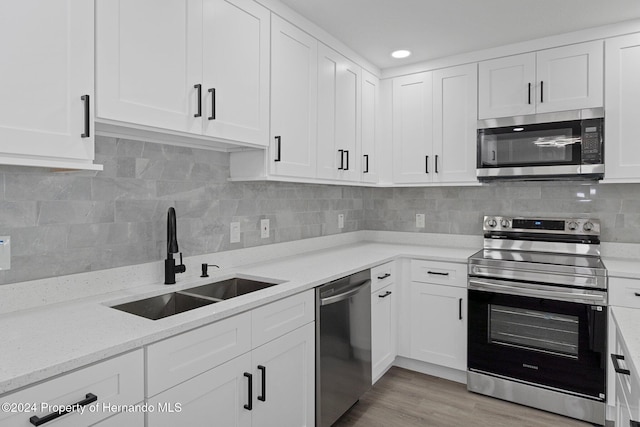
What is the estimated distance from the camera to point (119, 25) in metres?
1.41

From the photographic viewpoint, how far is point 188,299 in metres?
1.82

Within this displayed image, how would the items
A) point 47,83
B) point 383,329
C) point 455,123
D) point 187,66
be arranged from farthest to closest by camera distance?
point 455,123, point 383,329, point 187,66, point 47,83

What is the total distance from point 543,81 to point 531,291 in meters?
1.45

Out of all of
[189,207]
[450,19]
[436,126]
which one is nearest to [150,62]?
[189,207]

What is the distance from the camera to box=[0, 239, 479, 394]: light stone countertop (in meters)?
0.98

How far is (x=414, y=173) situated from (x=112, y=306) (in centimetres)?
244

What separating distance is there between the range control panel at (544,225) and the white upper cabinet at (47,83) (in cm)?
284

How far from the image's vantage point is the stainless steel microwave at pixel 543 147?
100 inches

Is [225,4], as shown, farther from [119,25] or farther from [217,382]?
[217,382]

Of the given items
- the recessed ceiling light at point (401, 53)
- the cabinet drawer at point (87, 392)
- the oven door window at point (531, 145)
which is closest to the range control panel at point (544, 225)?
the oven door window at point (531, 145)

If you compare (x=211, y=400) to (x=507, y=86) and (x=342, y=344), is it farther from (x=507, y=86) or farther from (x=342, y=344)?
(x=507, y=86)

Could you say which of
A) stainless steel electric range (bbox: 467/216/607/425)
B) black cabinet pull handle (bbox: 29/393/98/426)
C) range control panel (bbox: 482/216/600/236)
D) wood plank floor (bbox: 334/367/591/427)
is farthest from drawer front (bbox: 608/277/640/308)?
black cabinet pull handle (bbox: 29/393/98/426)

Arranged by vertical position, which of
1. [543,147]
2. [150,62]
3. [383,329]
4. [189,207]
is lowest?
[383,329]

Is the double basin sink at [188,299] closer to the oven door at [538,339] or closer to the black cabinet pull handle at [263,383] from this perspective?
the black cabinet pull handle at [263,383]
